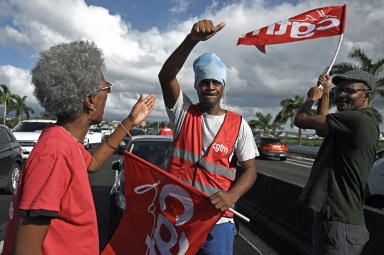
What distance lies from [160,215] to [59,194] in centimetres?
115

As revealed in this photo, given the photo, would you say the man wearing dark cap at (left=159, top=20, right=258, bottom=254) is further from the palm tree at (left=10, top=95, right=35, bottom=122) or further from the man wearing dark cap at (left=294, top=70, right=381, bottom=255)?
the palm tree at (left=10, top=95, right=35, bottom=122)

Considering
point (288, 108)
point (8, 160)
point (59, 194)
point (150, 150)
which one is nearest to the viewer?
point (59, 194)

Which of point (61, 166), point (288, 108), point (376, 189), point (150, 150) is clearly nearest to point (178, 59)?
point (61, 166)

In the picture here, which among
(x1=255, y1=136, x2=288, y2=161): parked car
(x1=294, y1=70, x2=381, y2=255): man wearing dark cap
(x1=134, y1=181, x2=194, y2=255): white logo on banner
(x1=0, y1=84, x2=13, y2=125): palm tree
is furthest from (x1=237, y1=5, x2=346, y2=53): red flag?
(x1=0, y1=84, x2=13, y2=125): palm tree

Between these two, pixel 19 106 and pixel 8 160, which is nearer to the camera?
pixel 8 160

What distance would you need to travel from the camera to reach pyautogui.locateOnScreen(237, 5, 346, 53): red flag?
4195 mm

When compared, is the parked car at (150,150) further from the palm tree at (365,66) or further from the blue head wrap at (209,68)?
the palm tree at (365,66)

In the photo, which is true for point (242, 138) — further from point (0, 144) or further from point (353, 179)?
point (0, 144)

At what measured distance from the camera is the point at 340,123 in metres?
2.82

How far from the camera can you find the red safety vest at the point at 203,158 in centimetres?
261

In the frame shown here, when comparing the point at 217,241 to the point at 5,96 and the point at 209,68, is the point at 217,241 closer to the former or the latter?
the point at 209,68

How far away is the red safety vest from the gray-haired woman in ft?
2.48

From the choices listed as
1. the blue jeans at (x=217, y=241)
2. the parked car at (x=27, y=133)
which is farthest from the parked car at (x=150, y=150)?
the parked car at (x=27, y=133)

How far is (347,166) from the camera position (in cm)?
281
